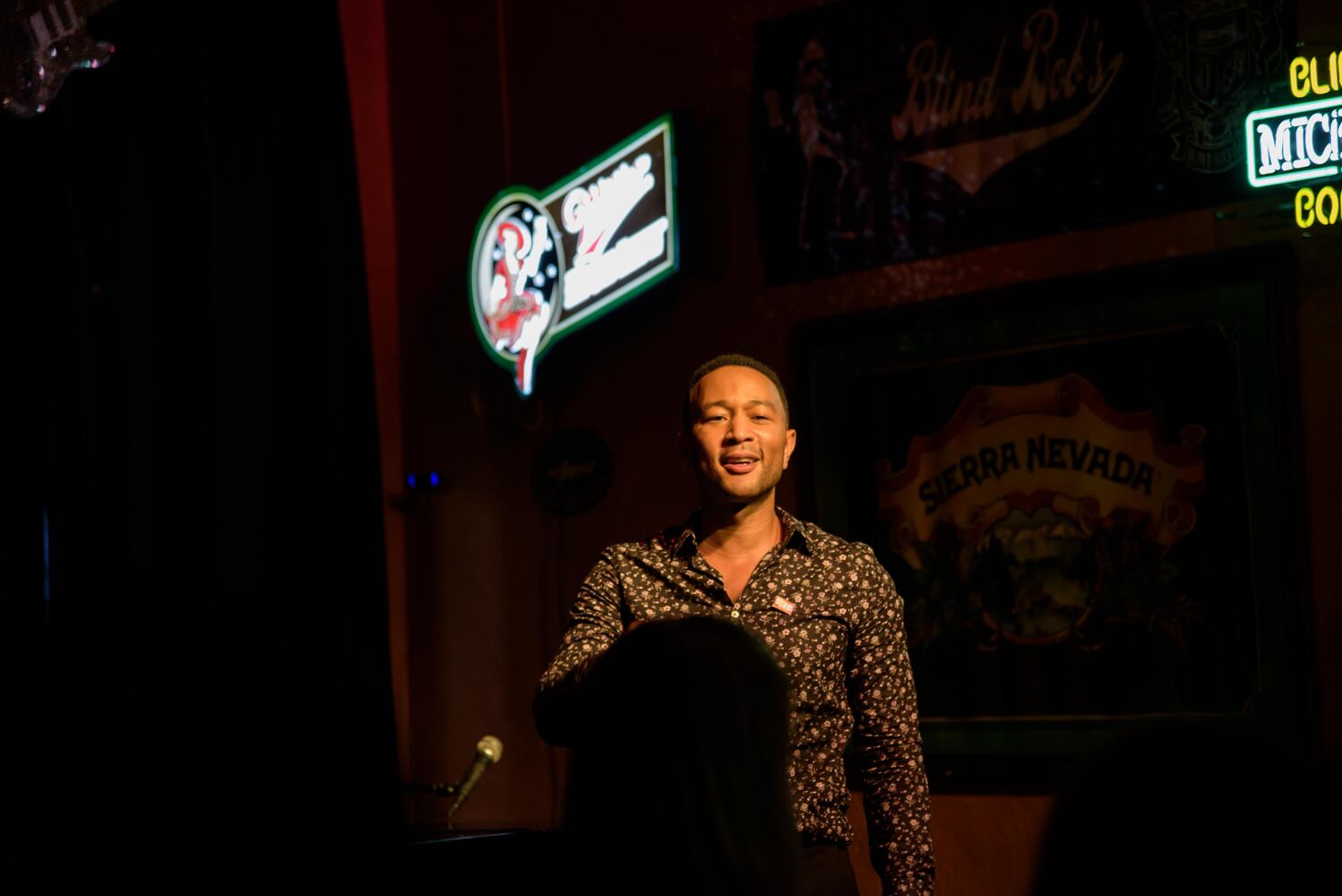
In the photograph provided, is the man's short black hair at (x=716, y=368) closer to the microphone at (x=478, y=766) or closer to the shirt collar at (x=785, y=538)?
the shirt collar at (x=785, y=538)

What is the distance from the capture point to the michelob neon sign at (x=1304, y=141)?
3947 millimetres

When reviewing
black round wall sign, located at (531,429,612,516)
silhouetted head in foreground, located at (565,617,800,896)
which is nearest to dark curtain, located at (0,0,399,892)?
black round wall sign, located at (531,429,612,516)

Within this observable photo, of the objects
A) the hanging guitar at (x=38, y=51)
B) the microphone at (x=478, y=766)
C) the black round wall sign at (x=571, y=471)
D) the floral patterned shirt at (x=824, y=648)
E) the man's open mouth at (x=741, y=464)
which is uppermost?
the hanging guitar at (x=38, y=51)

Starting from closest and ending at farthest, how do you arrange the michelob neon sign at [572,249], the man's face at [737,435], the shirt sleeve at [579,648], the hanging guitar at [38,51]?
the shirt sleeve at [579,648] → the man's face at [737,435] → the hanging guitar at [38,51] → the michelob neon sign at [572,249]

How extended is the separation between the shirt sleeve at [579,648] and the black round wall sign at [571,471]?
2450mm

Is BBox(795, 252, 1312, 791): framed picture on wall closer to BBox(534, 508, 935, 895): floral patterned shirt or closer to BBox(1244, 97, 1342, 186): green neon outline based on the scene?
BBox(1244, 97, 1342, 186): green neon outline

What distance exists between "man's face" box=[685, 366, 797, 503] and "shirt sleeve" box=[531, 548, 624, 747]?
278 mm

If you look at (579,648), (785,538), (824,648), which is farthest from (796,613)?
(579,648)

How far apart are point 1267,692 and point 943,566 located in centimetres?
105

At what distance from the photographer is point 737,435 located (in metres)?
2.88

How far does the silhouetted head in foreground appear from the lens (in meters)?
1.30

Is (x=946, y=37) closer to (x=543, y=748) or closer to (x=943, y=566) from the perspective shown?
(x=943, y=566)

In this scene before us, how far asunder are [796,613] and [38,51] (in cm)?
232

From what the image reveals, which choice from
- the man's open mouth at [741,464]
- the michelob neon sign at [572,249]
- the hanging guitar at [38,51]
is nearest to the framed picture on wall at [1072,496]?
the michelob neon sign at [572,249]
